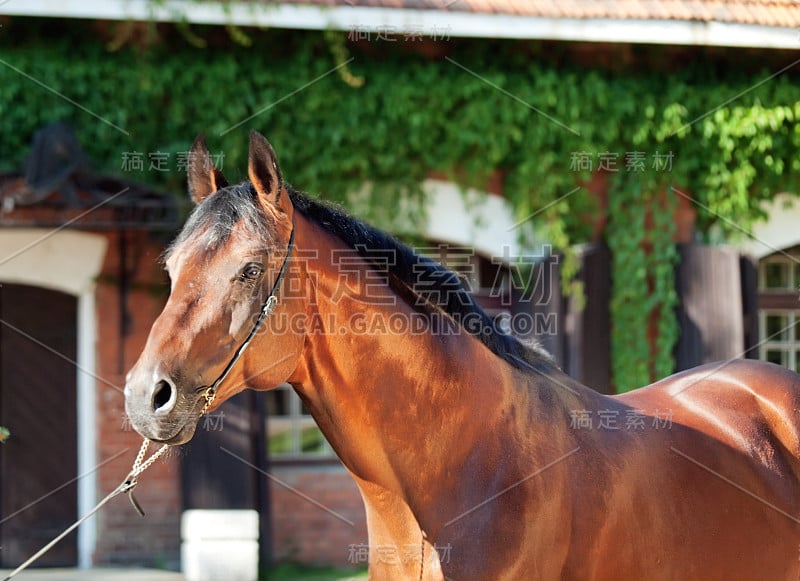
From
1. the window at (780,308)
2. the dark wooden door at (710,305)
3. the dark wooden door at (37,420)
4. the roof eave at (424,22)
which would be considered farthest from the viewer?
the window at (780,308)

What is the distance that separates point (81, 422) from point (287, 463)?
1.68m

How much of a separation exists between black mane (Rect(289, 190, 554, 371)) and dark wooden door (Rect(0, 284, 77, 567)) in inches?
200

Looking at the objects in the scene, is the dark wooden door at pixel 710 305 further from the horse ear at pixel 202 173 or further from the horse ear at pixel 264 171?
the horse ear at pixel 264 171

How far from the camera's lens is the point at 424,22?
6.80 m

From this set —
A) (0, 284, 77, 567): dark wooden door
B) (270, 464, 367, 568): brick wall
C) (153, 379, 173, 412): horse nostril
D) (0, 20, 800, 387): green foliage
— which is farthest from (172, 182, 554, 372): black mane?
(0, 284, 77, 567): dark wooden door

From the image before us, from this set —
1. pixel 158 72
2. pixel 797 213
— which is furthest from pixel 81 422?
pixel 797 213

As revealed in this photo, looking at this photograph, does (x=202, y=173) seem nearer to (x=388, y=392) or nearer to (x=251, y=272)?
(x=251, y=272)

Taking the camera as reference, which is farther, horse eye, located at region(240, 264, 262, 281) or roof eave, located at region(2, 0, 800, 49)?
roof eave, located at region(2, 0, 800, 49)

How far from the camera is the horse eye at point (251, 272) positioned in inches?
97.8

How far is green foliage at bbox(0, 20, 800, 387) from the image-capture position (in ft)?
22.1

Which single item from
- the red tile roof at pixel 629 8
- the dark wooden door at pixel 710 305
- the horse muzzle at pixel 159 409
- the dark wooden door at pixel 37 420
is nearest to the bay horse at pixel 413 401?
the horse muzzle at pixel 159 409

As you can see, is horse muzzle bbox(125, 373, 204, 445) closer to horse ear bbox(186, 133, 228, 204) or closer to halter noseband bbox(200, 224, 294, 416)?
halter noseband bbox(200, 224, 294, 416)

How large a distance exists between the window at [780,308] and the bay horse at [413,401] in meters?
5.19

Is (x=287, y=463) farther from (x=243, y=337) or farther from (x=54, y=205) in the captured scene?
(x=243, y=337)
